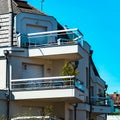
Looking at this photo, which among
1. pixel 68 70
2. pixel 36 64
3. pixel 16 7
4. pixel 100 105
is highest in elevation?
pixel 16 7

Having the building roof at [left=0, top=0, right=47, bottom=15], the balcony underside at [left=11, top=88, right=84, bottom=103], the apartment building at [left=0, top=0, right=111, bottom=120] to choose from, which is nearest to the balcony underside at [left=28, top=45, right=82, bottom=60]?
the apartment building at [left=0, top=0, right=111, bottom=120]

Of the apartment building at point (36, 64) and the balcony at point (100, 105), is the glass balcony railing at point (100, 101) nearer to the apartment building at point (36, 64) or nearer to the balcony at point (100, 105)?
the balcony at point (100, 105)

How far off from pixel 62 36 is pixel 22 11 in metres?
3.53

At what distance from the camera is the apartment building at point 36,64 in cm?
4262

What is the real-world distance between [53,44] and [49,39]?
1.70 meters

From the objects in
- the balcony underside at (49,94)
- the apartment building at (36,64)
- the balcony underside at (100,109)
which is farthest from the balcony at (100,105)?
the balcony underside at (49,94)

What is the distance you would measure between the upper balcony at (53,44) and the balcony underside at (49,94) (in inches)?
124

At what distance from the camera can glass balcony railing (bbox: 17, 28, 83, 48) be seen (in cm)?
4447

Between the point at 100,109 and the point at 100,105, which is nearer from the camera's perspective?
the point at 100,105

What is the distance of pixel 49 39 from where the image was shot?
46.0 m

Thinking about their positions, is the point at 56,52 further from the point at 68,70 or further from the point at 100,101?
the point at 100,101

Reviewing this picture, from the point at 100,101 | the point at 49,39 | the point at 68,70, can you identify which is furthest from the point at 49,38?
the point at 100,101

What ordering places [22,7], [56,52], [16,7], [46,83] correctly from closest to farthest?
[46,83]
[56,52]
[16,7]
[22,7]

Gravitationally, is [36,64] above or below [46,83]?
above
